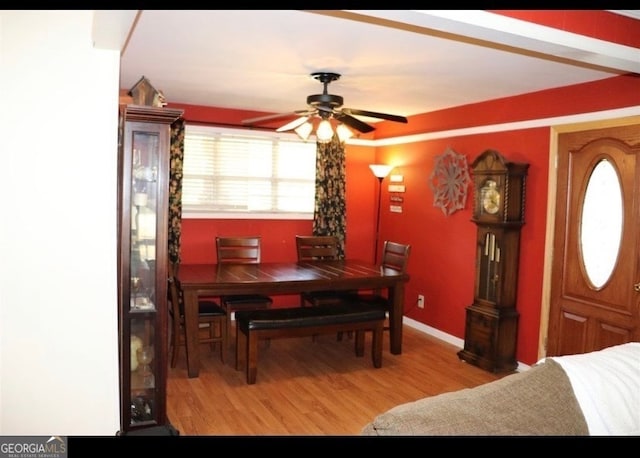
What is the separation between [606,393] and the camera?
2.13 m

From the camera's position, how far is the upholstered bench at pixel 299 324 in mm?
3904

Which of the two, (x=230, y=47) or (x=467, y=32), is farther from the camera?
(x=230, y=47)

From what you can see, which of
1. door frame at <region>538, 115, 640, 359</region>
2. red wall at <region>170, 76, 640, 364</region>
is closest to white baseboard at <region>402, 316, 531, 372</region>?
red wall at <region>170, 76, 640, 364</region>

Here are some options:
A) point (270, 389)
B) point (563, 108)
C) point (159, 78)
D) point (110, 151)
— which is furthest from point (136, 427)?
point (563, 108)

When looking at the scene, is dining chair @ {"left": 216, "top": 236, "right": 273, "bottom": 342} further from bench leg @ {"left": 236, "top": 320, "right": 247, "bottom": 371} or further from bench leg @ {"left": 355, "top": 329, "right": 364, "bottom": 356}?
bench leg @ {"left": 355, "top": 329, "right": 364, "bottom": 356}

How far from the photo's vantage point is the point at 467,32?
88.4 inches

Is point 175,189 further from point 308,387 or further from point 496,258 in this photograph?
point 496,258

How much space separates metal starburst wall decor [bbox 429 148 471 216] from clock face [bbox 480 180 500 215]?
514 mm

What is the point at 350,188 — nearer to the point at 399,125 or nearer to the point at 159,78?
the point at 399,125

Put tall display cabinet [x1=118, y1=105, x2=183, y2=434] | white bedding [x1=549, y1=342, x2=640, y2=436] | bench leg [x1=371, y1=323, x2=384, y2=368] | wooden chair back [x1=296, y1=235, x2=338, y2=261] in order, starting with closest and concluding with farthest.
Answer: white bedding [x1=549, y1=342, x2=640, y2=436] < tall display cabinet [x1=118, y1=105, x2=183, y2=434] < bench leg [x1=371, y1=323, x2=384, y2=368] < wooden chair back [x1=296, y1=235, x2=338, y2=261]

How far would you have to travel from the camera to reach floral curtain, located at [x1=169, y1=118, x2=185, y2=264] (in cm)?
514

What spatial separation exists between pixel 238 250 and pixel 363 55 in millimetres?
2460

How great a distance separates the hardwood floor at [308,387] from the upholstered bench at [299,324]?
6.9 inches

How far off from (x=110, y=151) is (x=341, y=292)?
3.00 m
